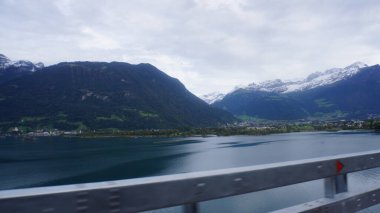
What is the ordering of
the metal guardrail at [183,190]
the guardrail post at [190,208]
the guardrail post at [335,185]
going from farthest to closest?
1. the guardrail post at [335,185]
2. the guardrail post at [190,208]
3. the metal guardrail at [183,190]

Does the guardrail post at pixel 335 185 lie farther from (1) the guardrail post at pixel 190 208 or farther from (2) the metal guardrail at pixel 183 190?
(1) the guardrail post at pixel 190 208

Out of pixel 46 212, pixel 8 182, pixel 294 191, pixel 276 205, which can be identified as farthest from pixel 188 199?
pixel 8 182

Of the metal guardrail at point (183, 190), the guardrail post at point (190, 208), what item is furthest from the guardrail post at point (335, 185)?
the guardrail post at point (190, 208)

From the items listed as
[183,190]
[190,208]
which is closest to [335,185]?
[190,208]

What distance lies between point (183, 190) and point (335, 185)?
2164mm

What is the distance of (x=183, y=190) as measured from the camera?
9.20ft

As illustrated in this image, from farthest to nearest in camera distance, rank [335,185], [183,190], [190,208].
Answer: [335,185] → [190,208] → [183,190]

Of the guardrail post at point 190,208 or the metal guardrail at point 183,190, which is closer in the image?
the metal guardrail at point 183,190

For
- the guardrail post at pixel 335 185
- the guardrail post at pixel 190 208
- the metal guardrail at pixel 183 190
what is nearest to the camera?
the metal guardrail at pixel 183 190

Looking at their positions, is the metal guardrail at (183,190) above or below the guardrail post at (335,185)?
above

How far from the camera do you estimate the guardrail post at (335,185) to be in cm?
424

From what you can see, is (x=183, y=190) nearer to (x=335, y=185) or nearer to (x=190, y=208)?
(x=190, y=208)

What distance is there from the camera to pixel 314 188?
34969 millimetres

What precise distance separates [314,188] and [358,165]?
32.2 m
